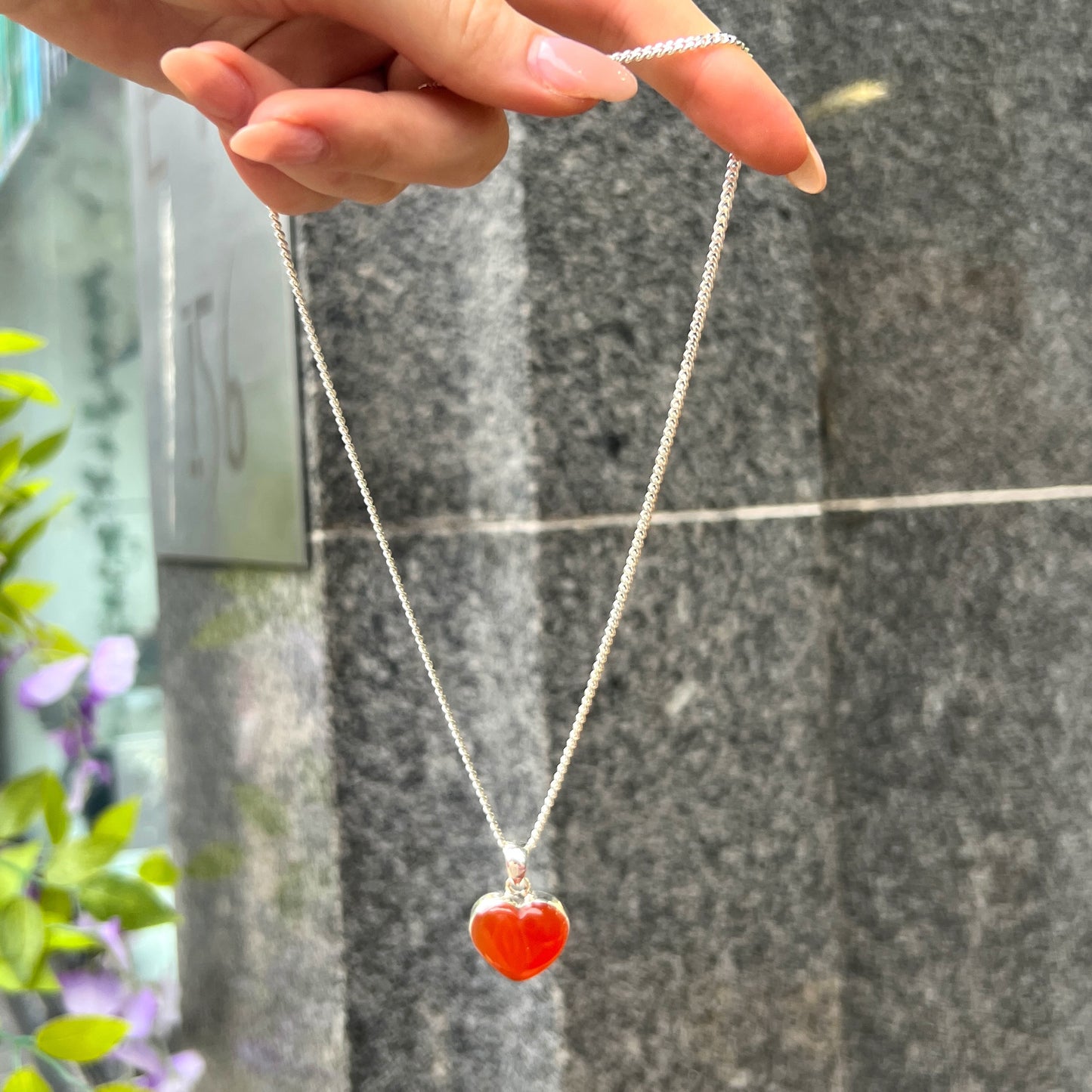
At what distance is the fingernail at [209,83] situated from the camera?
370mm

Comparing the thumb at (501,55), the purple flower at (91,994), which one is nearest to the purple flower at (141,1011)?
the purple flower at (91,994)

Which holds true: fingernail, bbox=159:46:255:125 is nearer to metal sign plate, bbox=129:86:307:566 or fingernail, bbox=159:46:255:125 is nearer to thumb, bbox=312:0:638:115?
thumb, bbox=312:0:638:115

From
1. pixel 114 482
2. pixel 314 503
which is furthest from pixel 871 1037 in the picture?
pixel 114 482

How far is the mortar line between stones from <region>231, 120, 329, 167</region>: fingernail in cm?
35

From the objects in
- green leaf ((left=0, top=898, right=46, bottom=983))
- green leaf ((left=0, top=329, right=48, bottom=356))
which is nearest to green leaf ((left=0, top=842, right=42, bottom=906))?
green leaf ((left=0, top=898, right=46, bottom=983))

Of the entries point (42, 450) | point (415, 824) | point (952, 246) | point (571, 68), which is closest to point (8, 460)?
point (42, 450)

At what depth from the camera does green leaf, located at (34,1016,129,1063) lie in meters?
0.75

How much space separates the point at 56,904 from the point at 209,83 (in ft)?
2.61

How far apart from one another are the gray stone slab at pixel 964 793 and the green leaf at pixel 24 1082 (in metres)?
0.66

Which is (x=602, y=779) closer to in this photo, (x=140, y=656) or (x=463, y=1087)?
(x=463, y=1087)

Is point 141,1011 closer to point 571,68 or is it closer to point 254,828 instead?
point 254,828

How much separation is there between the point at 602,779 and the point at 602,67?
1.59 feet

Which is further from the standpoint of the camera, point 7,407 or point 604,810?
point 7,407

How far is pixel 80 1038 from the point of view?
754 mm
